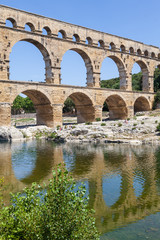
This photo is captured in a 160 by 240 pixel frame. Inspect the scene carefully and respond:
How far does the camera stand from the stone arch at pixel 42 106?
29106 mm

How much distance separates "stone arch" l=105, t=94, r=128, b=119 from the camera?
37.4m

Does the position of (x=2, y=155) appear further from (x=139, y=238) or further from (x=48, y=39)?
(x=48, y=39)

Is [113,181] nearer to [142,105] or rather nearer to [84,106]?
[84,106]

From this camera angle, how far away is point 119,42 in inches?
1454

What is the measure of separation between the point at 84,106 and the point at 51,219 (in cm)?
3035

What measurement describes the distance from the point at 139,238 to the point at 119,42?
114ft

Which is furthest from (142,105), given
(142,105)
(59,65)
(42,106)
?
(42,106)

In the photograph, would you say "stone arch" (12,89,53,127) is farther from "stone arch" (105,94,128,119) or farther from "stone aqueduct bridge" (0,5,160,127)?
"stone arch" (105,94,128,119)

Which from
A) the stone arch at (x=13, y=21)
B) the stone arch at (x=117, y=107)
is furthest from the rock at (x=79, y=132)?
the stone arch at (x=117, y=107)

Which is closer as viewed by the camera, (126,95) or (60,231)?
(60,231)

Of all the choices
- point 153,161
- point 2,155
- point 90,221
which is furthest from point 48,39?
point 90,221

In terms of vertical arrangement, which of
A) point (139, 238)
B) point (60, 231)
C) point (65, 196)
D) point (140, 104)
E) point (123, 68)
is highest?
point (123, 68)

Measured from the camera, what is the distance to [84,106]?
112 feet

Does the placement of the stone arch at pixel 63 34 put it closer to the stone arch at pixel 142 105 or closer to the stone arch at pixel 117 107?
the stone arch at pixel 117 107
